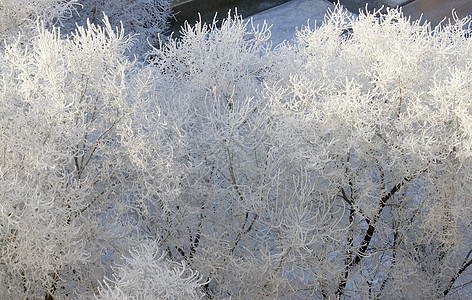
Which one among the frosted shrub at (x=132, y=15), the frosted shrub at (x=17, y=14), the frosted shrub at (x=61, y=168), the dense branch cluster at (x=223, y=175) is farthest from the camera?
the frosted shrub at (x=132, y=15)

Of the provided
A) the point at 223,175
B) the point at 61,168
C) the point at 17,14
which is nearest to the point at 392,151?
the point at 223,175

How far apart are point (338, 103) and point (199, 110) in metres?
2.93

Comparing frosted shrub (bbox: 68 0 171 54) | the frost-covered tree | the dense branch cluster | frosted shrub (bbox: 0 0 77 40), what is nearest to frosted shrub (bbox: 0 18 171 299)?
the dense branch cluster

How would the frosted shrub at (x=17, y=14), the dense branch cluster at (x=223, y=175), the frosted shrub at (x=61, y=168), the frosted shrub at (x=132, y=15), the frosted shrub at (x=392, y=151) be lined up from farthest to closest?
1. the frosted shrub at (x=132, y=15)
2. the frosted shrub at (x=17, y=14)
3. the frosted shrub at (x=392, y=151)
4. the dense branch cluster at (x=223, y=175)
5. the frosted shrub at (x=61, y=168)

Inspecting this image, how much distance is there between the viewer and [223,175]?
25.7 feet

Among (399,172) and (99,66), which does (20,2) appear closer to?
(99,66)

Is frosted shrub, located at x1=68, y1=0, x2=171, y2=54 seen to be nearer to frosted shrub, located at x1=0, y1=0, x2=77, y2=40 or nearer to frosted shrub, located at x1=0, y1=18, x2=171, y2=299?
frosted shrub, located at x1=0, y1=0, x2=77, y2=40

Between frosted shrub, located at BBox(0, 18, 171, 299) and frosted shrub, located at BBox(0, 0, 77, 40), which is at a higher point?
frosted shrub, located at BBox(0, 0, 77, 40)

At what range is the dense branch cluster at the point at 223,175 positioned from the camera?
5988mm

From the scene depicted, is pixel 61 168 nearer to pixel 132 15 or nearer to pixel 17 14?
pixel 17 14

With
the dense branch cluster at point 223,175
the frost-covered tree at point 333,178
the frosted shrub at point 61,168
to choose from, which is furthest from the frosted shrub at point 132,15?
the frosted shrub at point 61,168

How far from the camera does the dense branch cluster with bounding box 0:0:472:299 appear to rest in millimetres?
5988

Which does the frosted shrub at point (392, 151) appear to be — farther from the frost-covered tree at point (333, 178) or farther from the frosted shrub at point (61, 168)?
the frosted shrub at point (61, 168)

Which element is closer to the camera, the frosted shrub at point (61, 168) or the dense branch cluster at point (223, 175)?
the frosted shrub at point (61, 168)
